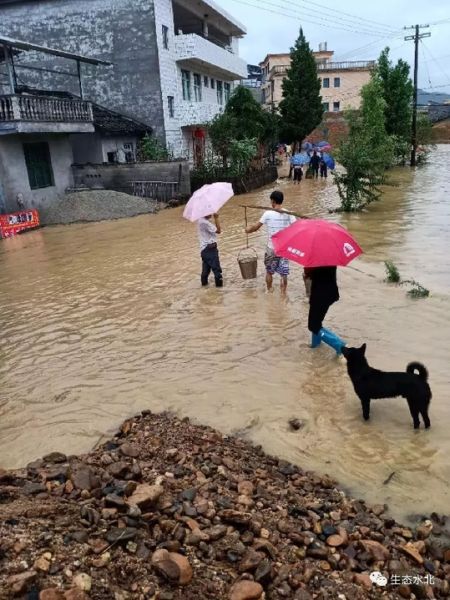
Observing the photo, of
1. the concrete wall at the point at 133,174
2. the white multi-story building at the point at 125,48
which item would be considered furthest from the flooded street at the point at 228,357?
the white multi-story building at the point at 125,48

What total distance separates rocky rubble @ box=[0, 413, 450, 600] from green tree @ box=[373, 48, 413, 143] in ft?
119

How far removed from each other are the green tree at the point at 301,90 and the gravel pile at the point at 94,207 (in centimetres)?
2337

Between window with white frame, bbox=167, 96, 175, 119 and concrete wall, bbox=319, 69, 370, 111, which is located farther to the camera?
concrete wall, bbox=319, 69, 370, 111

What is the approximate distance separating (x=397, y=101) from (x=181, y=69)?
17253 millimetres

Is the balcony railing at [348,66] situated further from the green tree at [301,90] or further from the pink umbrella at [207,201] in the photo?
the pink umbrella at [207,201]

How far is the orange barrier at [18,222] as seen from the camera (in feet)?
56.2

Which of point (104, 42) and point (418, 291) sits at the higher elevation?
point (104, 42)

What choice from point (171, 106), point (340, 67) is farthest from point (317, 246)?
point (340, 67)

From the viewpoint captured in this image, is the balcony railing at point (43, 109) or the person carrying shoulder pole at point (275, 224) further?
the balcony railing at point (43, 109)

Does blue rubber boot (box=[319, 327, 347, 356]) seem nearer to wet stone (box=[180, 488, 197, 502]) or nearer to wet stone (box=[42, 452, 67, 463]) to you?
wet stone (box=[180, 488, 197, 502])

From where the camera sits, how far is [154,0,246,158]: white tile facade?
998 inches

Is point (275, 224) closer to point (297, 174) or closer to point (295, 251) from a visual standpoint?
point (295, 251)

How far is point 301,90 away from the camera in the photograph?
39.7 metres

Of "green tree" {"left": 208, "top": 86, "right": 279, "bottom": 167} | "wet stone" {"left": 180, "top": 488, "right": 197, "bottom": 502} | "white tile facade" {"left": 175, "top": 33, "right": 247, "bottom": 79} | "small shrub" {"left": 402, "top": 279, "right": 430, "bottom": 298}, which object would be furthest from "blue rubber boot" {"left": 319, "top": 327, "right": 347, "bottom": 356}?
"white tile facade" {"left": 175, "top": 33, "right": 247, "bottom": 79}
